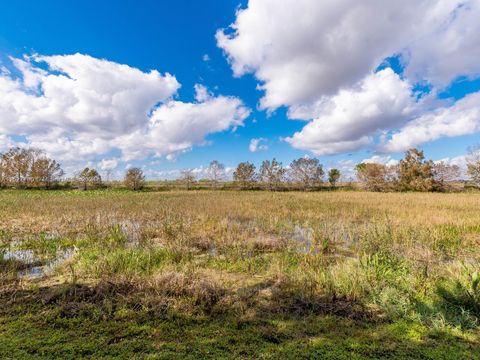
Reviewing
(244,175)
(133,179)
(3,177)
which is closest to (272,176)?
(244,175)

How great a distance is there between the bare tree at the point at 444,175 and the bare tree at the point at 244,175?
124ft

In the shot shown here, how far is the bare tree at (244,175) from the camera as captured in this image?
5819 centimetres

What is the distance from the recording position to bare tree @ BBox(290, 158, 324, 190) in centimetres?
6031

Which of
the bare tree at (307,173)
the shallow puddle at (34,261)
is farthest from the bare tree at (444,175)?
the shallow puddle at (34,261)

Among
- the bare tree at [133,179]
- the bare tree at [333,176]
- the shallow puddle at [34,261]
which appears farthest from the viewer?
the bare tree at [333,176]

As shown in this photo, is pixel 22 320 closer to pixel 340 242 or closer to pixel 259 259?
pixel 259 259

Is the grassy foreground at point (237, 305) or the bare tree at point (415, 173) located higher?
the bare tree at point (415, 173)

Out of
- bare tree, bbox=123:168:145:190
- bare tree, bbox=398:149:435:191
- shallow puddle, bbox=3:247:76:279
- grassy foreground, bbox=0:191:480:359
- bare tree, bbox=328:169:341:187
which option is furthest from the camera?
bare tree, bbox=328:169:341:187

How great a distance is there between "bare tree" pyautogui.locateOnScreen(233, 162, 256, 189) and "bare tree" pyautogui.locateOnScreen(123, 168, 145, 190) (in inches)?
888

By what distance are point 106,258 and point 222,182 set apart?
59.7m

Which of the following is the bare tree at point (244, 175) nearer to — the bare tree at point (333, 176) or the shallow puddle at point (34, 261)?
the bare tree at point (333, 176)

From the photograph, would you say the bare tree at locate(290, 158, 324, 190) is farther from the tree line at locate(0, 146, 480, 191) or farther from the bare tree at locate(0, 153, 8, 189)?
the bare tree at locate(0, 153, 8, 189)

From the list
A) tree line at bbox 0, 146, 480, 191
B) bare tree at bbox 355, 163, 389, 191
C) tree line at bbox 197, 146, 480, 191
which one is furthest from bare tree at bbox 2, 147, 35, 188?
bare tree at bbox 355, 163, 389, 191

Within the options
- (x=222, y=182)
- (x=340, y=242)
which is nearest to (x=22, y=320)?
(x=340, y=242)
